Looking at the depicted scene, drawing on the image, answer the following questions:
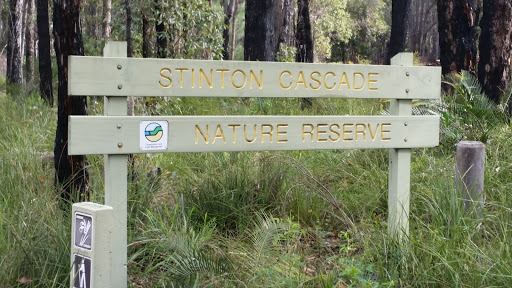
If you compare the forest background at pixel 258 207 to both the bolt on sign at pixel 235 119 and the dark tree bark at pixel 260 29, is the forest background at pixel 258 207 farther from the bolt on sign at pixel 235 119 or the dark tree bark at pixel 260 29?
the dark tree bark at pixel 260 29

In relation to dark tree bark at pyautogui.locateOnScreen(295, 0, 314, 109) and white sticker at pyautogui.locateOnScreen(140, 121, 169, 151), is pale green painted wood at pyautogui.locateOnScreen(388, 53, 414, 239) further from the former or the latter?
dark tree bark at pyautogui.locateOnScreen(295, 0, 314, 109)

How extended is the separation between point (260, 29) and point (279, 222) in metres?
8.82

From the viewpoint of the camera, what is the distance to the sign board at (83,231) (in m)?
3.26

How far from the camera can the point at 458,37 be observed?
10.3 m

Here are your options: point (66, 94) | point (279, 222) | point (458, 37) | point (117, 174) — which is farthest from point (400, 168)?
point (458, 37)

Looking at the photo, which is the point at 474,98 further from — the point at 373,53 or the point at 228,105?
the point at 373,53

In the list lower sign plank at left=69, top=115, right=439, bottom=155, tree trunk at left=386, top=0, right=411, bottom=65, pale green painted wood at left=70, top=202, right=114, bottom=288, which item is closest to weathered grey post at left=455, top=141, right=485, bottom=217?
lower sign plank at left=69, top=115, right=439, bottom=155

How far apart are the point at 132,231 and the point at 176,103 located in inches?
191

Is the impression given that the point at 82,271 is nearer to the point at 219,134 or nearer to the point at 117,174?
the point at 117,174

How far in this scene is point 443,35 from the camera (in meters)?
10.4

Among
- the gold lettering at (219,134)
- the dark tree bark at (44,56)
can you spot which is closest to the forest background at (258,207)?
the gold lettering at (219,134)

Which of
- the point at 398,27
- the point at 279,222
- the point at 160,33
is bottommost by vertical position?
the point at 279,222

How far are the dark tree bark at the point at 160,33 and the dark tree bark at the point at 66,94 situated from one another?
3402 mm

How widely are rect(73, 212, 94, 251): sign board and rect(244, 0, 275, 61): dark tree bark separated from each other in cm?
988
